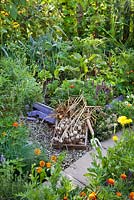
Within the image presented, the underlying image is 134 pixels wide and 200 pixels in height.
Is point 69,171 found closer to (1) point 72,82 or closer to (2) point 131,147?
(2) point 131,147

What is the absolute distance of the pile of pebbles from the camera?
114 inches

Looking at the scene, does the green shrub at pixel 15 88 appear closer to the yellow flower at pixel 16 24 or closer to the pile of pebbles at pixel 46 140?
the pile of pebbles at pixel 46 140

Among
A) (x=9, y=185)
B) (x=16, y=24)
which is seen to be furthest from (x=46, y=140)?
(x=16, y=24)

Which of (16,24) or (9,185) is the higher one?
(16,24)

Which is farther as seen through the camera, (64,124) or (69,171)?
(64,124)

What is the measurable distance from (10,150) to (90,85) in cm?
106

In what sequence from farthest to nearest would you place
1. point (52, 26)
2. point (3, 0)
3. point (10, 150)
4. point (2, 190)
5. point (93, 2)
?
point (93, 2) → point (52, 26) → point (3, 0) → point (10, 150) → point (2, 190)

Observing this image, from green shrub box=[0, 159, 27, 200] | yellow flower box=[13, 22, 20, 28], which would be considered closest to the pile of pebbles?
green shrub box=[0, 159, 27, 200]

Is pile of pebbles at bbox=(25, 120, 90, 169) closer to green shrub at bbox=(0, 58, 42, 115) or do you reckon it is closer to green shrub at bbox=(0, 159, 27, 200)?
green shrub at bbox=(0, 58, 42, 115)

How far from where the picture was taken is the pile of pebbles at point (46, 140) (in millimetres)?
2898

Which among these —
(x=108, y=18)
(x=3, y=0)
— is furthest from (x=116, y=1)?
(x=3, y=0)

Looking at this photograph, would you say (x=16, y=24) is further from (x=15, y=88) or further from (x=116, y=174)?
(x=116, y=174)

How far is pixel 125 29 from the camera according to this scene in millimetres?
4543

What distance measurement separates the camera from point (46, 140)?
3.06m
